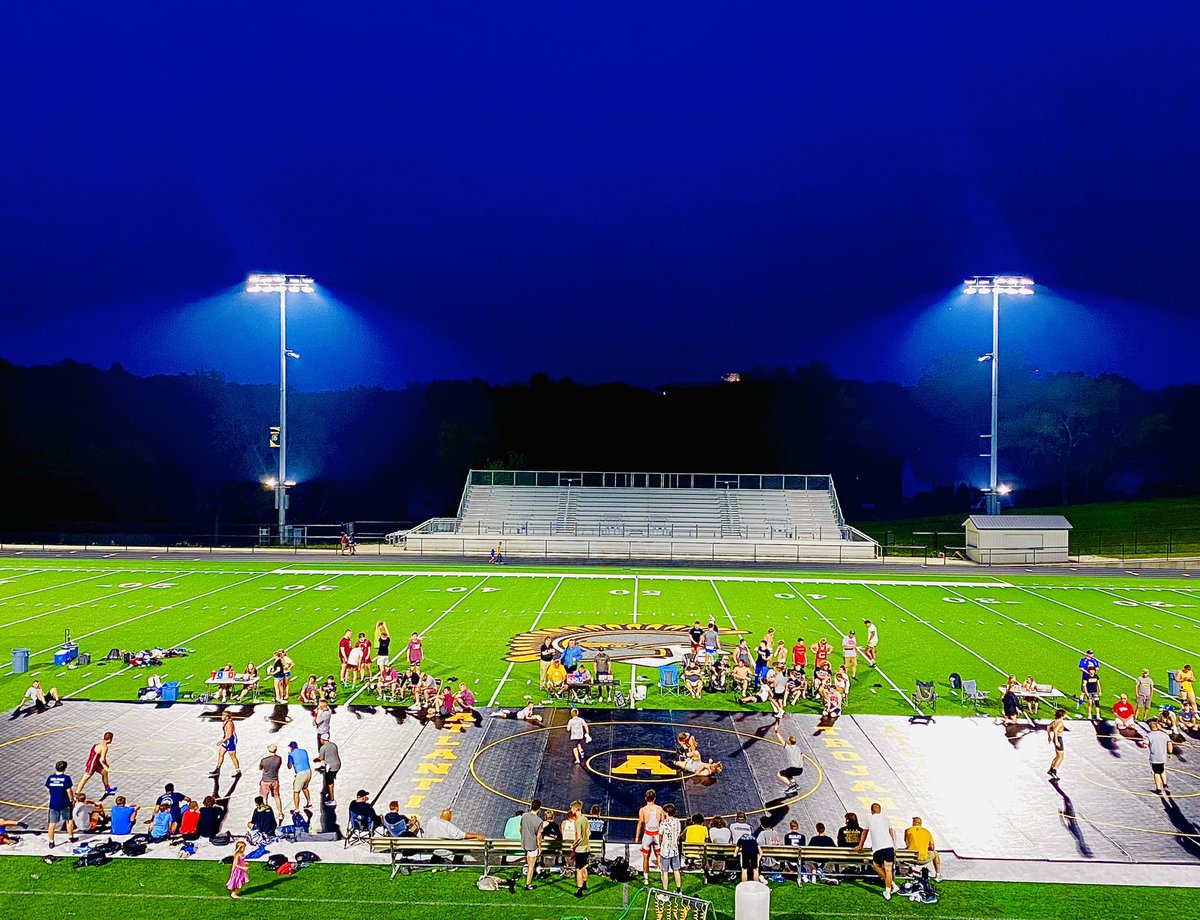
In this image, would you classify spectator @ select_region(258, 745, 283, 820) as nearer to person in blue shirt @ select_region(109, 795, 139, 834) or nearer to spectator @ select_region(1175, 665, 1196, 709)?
person in blue shirt @ select_region(109, 795, 139, 834)

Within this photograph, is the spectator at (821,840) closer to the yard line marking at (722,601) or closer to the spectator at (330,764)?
the spectator at (330,764)

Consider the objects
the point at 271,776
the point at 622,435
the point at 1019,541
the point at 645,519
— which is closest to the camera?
the point at 271,776

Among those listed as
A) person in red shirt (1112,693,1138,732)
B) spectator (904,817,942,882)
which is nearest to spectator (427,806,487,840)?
spectator (904,817,942,882)

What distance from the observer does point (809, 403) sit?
9725 cm

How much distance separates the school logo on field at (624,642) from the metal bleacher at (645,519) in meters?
21.3

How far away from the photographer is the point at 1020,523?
166 ft

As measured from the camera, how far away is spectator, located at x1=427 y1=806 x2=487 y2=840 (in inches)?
526

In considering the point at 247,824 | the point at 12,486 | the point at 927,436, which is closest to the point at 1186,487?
the point at 927,436

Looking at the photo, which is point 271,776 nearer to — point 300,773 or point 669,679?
point 300,773

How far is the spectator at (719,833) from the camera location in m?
13.3

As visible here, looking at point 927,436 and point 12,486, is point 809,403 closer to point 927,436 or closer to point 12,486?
point 927,436

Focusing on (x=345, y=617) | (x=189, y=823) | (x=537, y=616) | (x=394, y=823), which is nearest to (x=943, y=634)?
(x=537, y=616)

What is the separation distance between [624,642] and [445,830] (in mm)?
14312

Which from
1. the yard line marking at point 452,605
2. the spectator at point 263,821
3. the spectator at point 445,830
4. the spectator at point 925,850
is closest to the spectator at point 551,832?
the spectator at point 445,830
